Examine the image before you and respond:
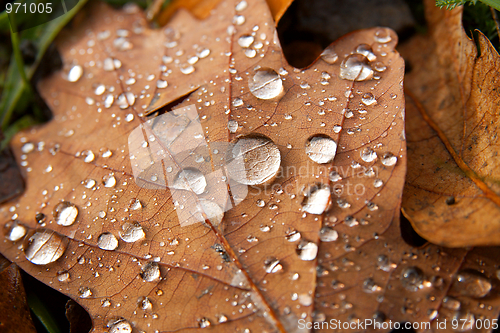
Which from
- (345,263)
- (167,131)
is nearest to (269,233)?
(345,263)

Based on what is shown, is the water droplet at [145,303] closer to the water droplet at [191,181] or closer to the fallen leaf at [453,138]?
the water droplet at [191,181]

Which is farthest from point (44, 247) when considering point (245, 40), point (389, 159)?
point (389, 159)

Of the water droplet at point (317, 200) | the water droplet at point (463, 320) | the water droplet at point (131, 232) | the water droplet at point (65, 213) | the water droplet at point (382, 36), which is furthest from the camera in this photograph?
the water droplet at point (382, 36)

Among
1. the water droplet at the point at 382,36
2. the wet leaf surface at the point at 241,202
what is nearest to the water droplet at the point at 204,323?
the wet leaf surface at the point at 241,202

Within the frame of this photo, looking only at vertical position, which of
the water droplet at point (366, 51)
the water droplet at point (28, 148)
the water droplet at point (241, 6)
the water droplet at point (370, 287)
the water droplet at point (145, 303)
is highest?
the water droplet at point (241, 6)

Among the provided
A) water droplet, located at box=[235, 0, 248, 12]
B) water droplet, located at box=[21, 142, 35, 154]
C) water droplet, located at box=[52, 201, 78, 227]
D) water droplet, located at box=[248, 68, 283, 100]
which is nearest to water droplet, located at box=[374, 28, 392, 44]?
water droplet, located at box=[248, 68, 283, 100]

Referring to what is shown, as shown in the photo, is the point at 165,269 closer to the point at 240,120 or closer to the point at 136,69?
the point at 240,120
